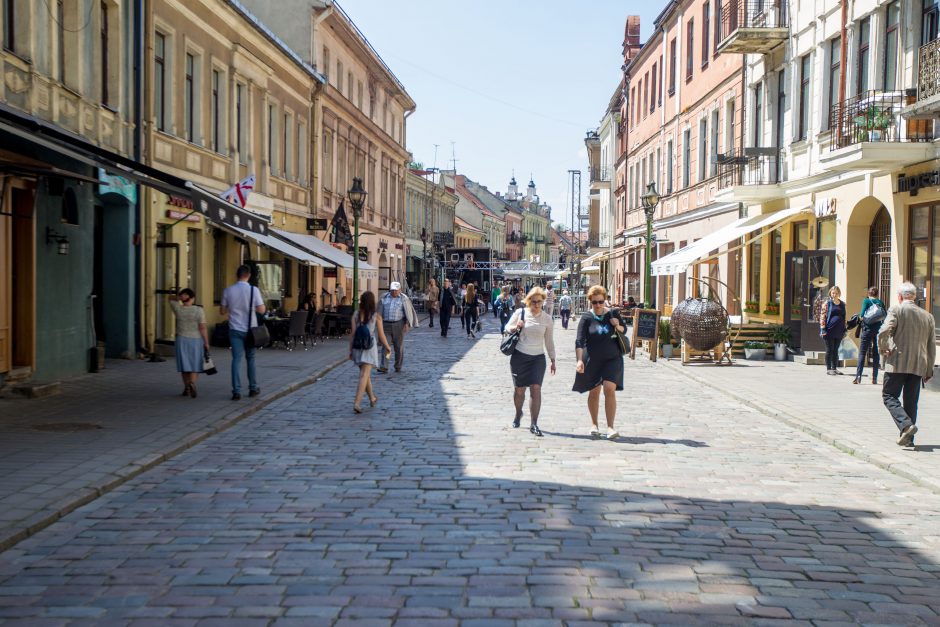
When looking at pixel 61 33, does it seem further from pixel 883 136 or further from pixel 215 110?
pixel 883 136

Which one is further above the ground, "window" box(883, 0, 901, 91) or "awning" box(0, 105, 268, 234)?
"window" box(883, 0, 901, 91)

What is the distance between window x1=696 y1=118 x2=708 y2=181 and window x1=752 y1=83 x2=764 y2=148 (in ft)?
17.2

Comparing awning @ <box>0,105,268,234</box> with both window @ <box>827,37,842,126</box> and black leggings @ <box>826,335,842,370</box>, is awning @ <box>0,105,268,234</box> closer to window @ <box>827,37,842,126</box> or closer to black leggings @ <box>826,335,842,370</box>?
black leggings @ <box>826,335,842,370</box>

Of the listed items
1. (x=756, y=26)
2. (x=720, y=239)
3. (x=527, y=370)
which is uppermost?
(x=756, y=26)

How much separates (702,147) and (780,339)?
11474 mm

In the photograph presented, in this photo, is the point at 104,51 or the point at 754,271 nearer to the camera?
the point at 104,51

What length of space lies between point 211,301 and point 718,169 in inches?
621

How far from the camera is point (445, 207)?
76312 millimetres

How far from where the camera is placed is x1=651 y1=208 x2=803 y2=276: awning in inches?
928

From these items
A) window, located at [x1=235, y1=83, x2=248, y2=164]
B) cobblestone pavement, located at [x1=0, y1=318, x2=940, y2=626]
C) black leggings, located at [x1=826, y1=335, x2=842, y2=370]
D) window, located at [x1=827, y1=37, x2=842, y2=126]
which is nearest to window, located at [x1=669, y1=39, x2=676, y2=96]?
window, located at [x1=827, y1=37, x2=842, y2=126]

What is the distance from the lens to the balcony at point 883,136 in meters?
17.3

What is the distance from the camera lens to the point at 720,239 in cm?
2489

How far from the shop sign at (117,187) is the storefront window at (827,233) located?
14.8 meters

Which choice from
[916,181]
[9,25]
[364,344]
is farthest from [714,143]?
[9,25]
